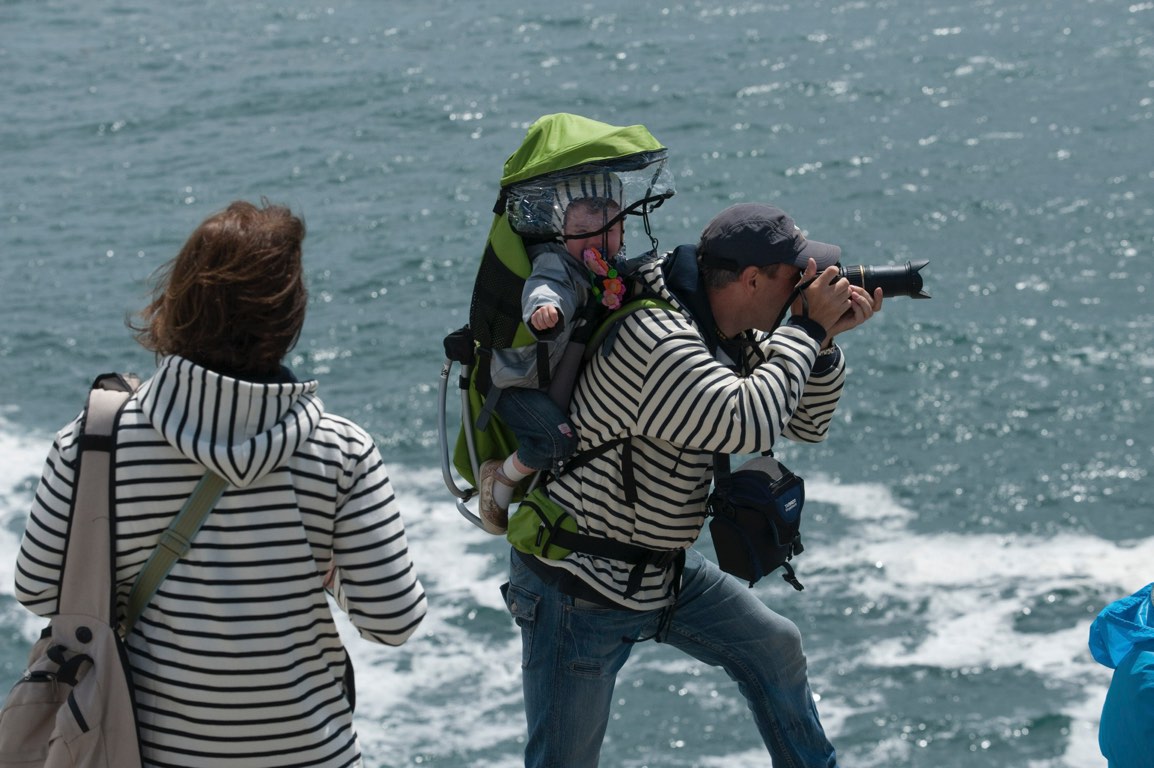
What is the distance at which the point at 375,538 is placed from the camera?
3.06 meters

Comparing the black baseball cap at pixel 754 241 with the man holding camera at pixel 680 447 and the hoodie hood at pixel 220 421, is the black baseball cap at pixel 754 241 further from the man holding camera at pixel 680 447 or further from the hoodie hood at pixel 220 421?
the hoodie hood at pixel 220 421

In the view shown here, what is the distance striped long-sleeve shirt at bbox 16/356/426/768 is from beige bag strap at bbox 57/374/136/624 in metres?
0.02

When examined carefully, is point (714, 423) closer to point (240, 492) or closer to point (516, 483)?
point (516, 483)

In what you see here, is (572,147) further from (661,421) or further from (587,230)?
(661,421)

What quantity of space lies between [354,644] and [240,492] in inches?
313

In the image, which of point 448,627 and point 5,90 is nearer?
point 448,627

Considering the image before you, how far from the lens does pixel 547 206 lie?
393cm

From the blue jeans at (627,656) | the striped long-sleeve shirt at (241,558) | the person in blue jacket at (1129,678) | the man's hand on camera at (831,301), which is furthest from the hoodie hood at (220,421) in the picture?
the person in blue jacket at (1129,678)

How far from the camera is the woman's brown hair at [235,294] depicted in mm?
2902

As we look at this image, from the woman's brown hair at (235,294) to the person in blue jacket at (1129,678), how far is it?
205 centimetres

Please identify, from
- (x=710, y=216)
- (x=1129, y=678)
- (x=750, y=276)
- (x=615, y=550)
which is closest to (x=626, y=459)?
(x=615, y=550)

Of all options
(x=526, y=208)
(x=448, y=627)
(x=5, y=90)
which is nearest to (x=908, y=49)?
(x=5, y=90)

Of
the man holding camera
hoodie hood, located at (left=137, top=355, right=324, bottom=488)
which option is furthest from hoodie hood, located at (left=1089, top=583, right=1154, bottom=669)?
hoodie hood, located at (left=137, top=355, right=324, bottom=488)

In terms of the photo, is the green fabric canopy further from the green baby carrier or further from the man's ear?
the man's ear
